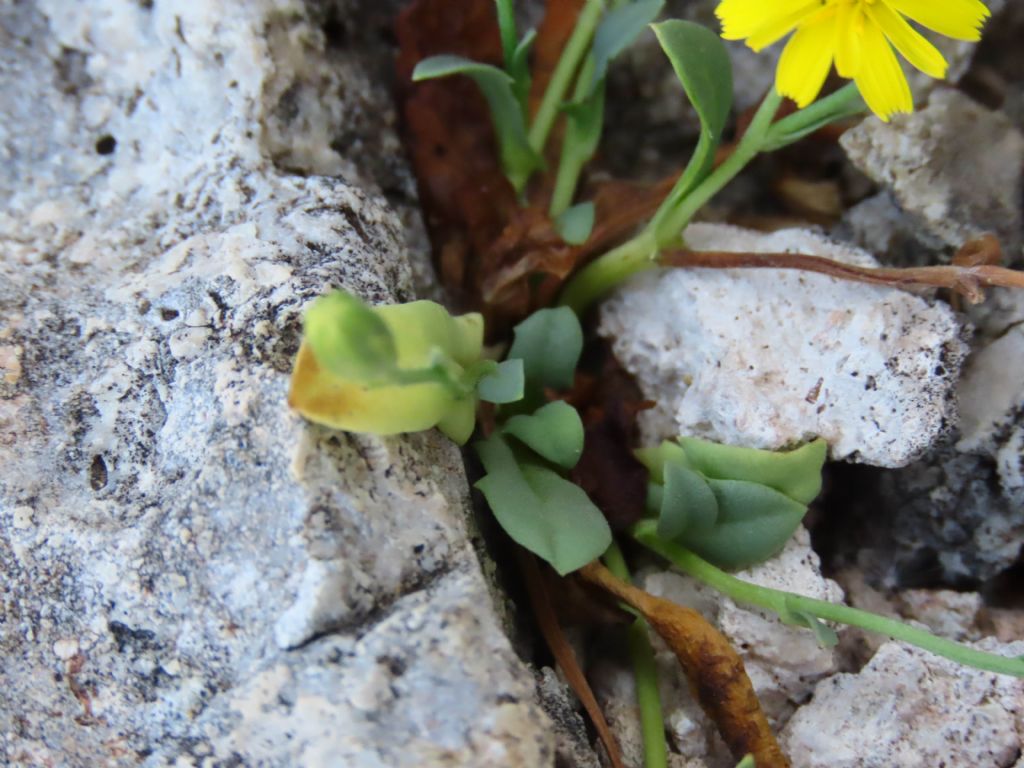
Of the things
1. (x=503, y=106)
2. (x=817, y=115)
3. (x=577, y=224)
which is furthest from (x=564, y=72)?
(x=817, y=115)

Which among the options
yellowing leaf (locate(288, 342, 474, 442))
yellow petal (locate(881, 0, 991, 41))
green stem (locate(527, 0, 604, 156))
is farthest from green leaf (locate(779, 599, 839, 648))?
green stem (locate(527, 0, 604, 156))

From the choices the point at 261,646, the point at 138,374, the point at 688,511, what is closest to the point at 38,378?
the point at 138,374

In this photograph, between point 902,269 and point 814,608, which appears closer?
point 814,608

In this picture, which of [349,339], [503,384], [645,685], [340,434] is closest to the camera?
[349,339]

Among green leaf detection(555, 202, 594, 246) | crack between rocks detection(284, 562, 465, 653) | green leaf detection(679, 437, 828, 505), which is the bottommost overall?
green leaf detection(679, 437, 828, 505)

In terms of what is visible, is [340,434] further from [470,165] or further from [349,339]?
[470,165]

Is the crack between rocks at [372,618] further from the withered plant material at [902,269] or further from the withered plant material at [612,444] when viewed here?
the withered plant material at [902,269]

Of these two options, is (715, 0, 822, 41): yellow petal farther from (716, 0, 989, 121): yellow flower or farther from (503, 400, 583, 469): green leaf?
(503, 400, 583, 469): green leaf
